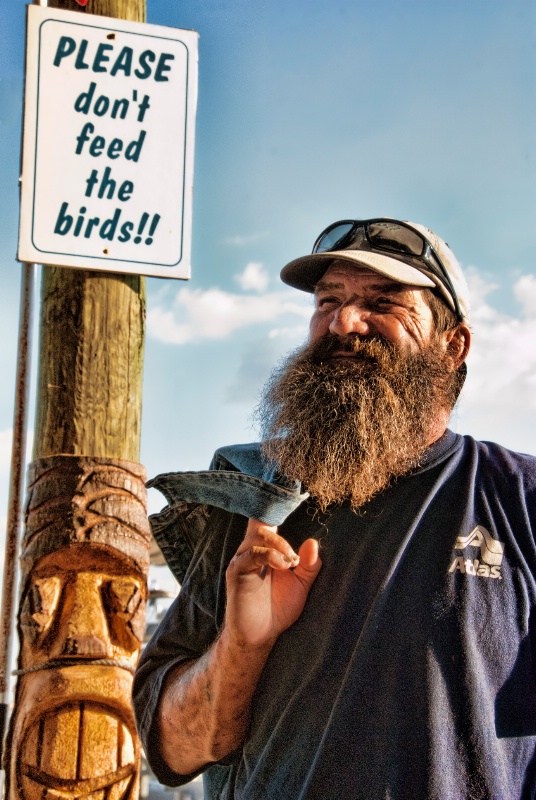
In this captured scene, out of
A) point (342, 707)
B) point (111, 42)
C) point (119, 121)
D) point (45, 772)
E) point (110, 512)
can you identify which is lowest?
point (45, 772)

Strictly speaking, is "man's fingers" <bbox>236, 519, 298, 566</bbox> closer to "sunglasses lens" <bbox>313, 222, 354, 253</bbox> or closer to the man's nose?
the man's nose

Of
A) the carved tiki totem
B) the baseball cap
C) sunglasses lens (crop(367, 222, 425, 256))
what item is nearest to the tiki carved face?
the carved tiki totem

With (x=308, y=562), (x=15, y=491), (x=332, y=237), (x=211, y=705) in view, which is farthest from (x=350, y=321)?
(x=15, y=491)

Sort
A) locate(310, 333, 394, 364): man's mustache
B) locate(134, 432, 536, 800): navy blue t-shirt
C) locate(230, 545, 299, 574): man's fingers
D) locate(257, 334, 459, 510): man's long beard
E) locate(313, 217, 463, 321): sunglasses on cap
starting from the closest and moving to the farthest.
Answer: locate(134, 432, 536, 800): navy blue t-shirt, locate(230, 545, 299, 574): man's fingers, locate(257, 334, 459, 510): man's long beard, locate(310, 333, 394, 364): man's mustache, locate(313, 217, 463, 321): sunglasses on cap

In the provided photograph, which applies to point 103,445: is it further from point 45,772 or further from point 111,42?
point 111,42

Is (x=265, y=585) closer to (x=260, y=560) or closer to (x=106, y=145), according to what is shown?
(x=260, y=560)

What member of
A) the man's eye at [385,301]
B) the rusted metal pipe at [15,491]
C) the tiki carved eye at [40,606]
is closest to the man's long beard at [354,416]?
the man's eye at [385,301]

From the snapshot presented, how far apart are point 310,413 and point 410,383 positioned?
29cm

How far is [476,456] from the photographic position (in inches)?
83.3

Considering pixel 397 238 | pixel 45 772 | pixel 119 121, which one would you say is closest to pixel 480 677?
pixel 397 238

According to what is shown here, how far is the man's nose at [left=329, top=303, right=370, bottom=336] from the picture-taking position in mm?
2307

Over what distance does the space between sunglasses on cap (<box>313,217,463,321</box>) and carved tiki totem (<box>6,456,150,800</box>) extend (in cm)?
105

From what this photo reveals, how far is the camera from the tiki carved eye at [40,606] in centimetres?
266

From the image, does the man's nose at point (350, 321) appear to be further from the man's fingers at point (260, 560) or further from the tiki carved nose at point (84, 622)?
the tiki carved nose at point (84, 622)
